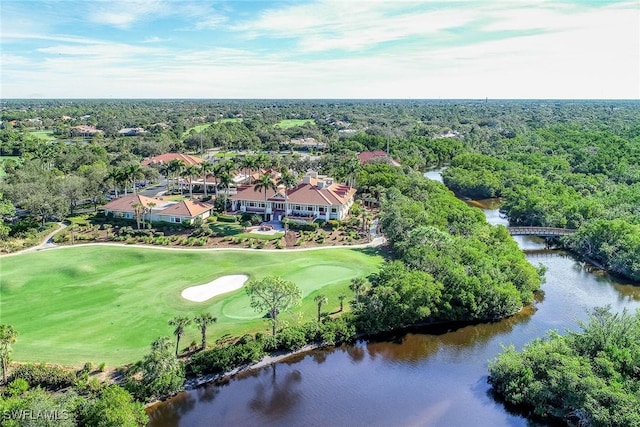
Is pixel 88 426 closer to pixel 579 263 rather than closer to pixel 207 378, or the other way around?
pixel 207 378

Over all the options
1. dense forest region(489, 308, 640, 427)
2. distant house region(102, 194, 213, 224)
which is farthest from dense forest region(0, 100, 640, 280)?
dense forest region(489, 308, 640, 427)

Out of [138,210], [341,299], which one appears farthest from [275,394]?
[138,210]

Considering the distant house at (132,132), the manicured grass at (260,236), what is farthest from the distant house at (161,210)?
the distant house at (132,132)

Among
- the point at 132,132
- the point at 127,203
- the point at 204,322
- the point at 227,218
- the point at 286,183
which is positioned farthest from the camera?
the point at 132,132

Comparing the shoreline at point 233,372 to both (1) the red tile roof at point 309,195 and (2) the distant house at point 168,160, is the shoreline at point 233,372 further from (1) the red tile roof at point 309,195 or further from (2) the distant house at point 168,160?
(2) the distant house at point 168,160

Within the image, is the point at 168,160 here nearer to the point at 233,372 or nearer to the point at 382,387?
the point at 233,372

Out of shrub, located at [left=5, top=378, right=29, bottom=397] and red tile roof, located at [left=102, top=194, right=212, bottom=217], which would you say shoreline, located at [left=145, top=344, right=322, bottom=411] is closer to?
shrub, located at [left=5, top=378, right=29, bottom=397]
